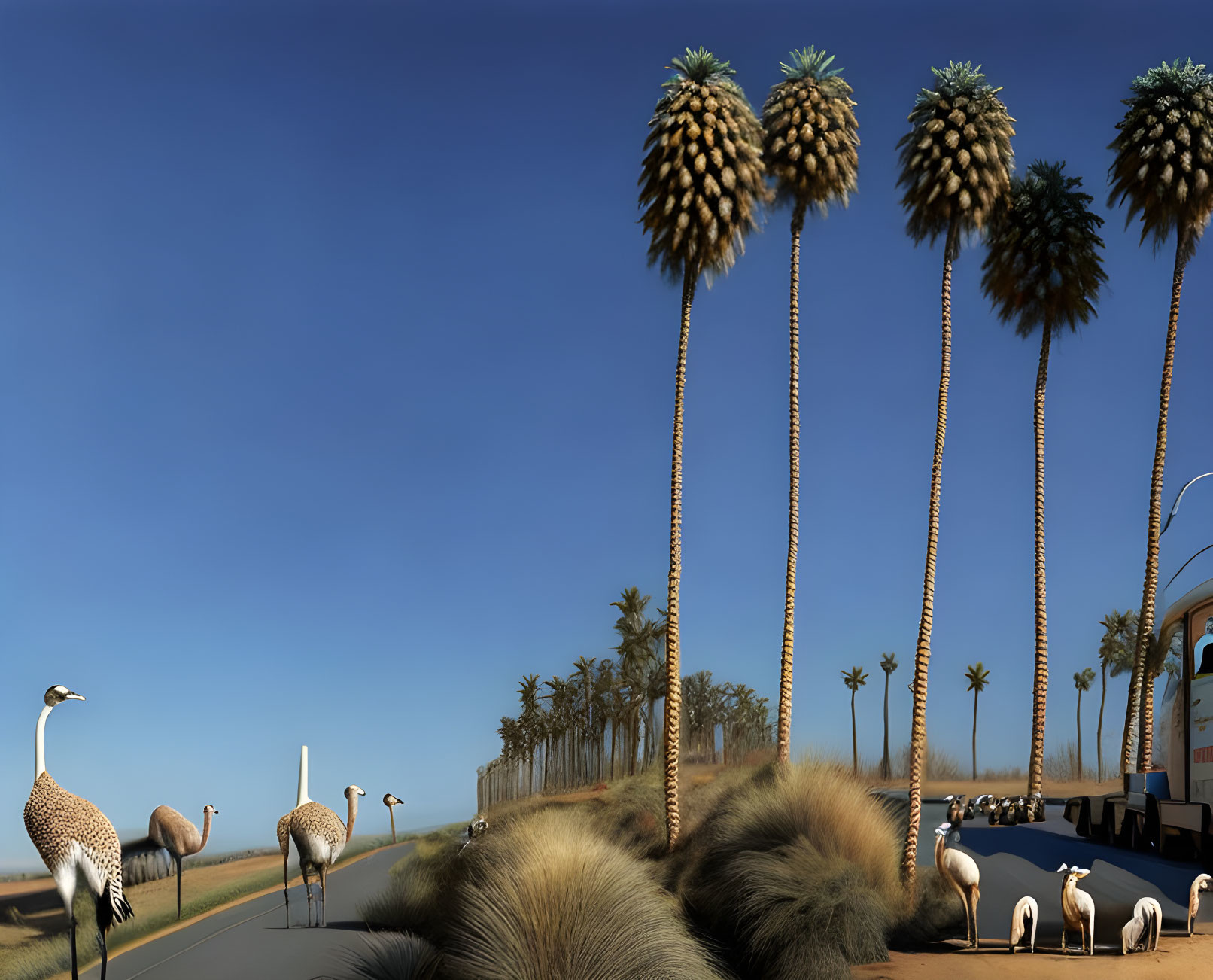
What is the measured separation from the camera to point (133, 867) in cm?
1655

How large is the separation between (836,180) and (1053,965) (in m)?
20.3

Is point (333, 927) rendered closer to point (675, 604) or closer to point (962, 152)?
point (675, 604)

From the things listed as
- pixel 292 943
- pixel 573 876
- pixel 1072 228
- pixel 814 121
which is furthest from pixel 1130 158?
pixel 292 943

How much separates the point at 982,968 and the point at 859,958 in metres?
1.76

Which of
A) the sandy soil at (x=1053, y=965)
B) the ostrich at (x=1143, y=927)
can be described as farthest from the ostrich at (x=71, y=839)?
the ostrich at (x=1143, y=927)

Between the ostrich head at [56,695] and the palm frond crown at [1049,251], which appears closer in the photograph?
the ostrich head at [56,695]

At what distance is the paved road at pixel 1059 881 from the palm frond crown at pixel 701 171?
1511 centimetres

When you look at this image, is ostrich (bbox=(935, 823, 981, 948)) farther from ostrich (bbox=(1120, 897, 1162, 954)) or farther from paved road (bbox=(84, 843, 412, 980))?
paved road (bbox=(84, 843, 412, 980))

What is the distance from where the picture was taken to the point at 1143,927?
52.2ft

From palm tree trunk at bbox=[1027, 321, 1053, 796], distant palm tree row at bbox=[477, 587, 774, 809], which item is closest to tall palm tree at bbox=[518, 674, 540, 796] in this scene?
distant palm tree row at bbox=[477, 587, 774, 809]

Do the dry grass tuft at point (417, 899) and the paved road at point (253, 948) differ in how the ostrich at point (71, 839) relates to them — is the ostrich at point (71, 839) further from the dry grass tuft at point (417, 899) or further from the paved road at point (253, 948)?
the dry grass tuft at point (417, 899)

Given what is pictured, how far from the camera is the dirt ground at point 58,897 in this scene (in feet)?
43.9

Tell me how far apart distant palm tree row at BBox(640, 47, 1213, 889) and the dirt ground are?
31.5 feet

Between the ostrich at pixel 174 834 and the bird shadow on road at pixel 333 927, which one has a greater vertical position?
the ostrich at pixel 174 834
